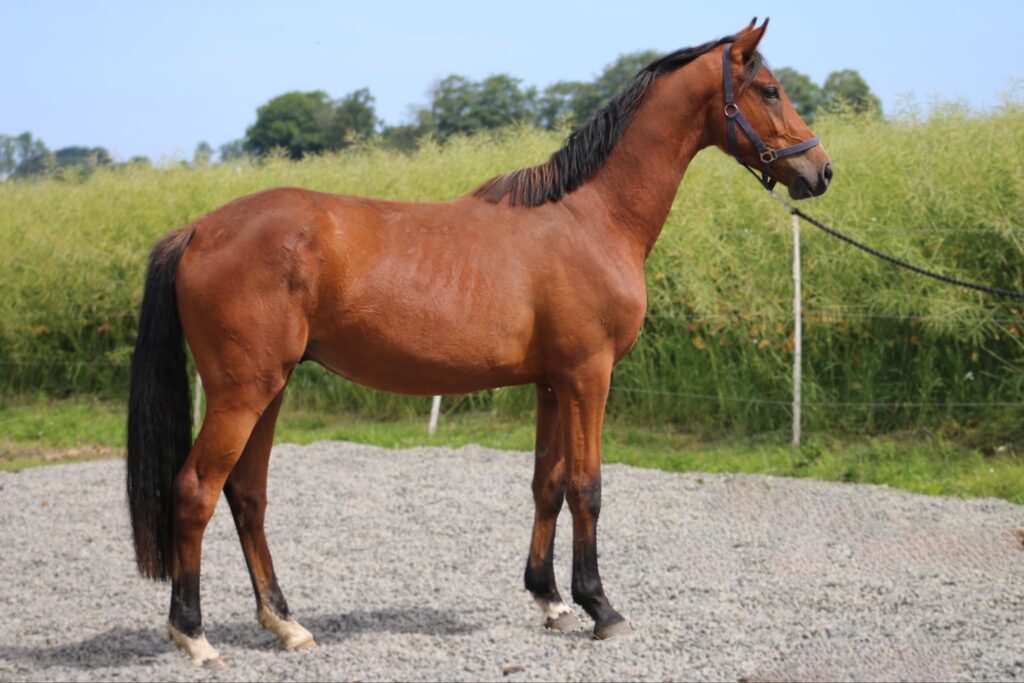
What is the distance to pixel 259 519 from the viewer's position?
4.41 metres

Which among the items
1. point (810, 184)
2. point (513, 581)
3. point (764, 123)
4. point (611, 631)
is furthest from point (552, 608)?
point (764, 123)

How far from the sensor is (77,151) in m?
62.4

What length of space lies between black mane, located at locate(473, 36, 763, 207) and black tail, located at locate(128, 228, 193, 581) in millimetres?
1300

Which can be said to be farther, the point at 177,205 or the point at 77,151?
the point at 77,151

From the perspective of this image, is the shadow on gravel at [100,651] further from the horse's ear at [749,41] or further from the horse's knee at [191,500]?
the horse's ear at [749,41]

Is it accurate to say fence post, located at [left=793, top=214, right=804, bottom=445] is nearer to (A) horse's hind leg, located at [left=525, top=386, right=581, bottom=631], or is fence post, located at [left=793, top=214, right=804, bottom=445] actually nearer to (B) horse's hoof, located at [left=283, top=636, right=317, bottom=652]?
(A) horse's hind leg, located at [left=525, top=386, right=581, bottom=631]

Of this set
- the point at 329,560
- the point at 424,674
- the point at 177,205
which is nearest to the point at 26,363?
the point at 177,205

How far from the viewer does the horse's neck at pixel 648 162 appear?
4477 mm

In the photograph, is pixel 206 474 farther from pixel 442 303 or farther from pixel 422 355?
pixel 442 303

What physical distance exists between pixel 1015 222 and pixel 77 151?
61.6m

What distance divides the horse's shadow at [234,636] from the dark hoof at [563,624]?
12.4 inches

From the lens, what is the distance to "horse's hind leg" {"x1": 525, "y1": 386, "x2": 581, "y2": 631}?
464cm

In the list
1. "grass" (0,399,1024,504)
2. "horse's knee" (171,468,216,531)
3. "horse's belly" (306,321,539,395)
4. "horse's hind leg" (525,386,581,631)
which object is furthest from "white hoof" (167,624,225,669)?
"grass" (0,399,1024,504)

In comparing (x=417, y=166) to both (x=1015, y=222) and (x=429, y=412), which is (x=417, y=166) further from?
(x=1015, y=222)
